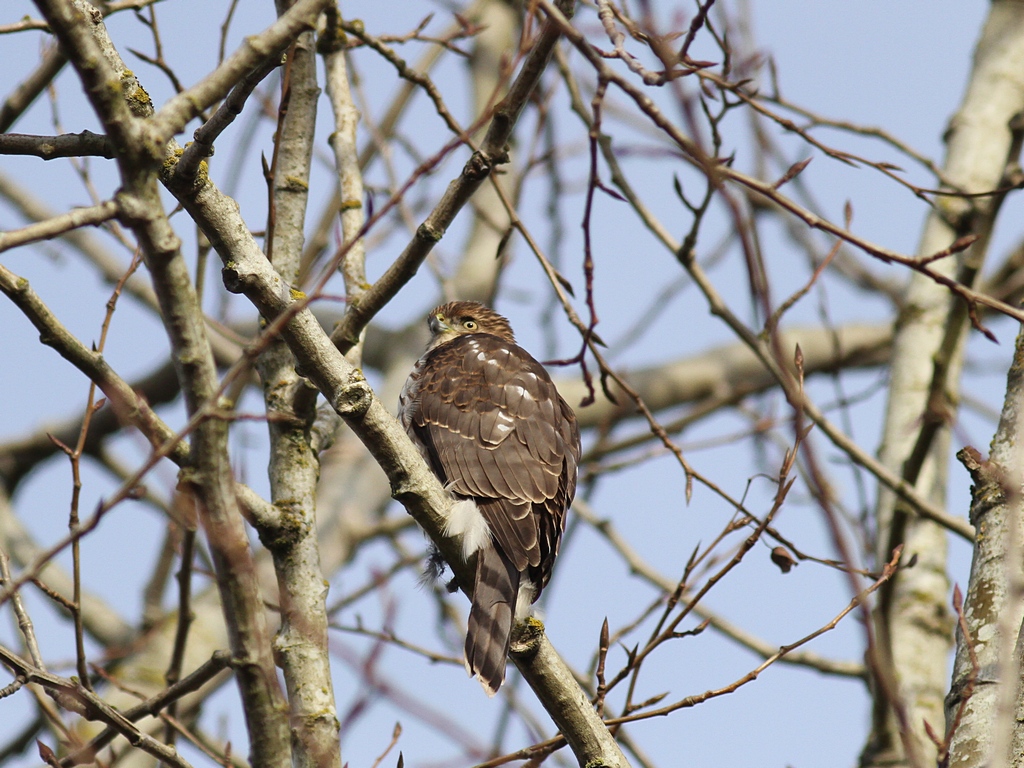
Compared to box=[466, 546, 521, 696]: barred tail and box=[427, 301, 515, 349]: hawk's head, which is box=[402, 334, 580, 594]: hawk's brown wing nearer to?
box=[466, 546, 521, 696]: barred tail

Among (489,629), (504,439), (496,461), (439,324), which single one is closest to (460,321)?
(439,324)

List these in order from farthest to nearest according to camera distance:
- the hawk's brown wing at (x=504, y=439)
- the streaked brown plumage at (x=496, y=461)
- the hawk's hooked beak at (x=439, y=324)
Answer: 1. the hawk's hooked beak at (x=439, y=324)
2. the hawk's brown wing at (x=504, y=439)
3. the streaked brown plumage at (x=496, y=461)

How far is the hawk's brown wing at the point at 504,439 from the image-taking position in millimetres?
4059

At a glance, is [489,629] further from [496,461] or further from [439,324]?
[439,324]

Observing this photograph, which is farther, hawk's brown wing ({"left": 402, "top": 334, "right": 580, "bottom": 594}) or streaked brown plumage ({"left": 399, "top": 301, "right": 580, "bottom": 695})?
hawk's brown wing ({"left": 402, "top": 334, "right": 580, "bottom": 594})

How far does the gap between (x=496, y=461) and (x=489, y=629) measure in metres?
1.01

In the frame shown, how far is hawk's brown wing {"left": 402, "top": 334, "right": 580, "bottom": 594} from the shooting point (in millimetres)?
4059

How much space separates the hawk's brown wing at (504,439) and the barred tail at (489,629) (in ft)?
0.83

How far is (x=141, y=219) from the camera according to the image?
1.93 metres

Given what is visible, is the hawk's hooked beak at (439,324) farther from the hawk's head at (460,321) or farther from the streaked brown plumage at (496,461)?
the streaked brown plumage at (496,461)

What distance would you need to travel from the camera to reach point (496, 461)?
428cm

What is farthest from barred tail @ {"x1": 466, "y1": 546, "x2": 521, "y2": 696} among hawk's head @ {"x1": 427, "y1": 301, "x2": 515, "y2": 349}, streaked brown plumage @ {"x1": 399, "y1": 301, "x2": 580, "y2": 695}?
hawk's head @ {"x1": 427, "y1": 301, "x2": 515, "y2": 349}

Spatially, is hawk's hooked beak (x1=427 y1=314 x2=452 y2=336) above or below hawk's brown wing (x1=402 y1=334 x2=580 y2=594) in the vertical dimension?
above

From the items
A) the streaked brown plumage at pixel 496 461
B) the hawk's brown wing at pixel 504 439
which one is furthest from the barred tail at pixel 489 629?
the hawk's brown wing at pixel 504 439
